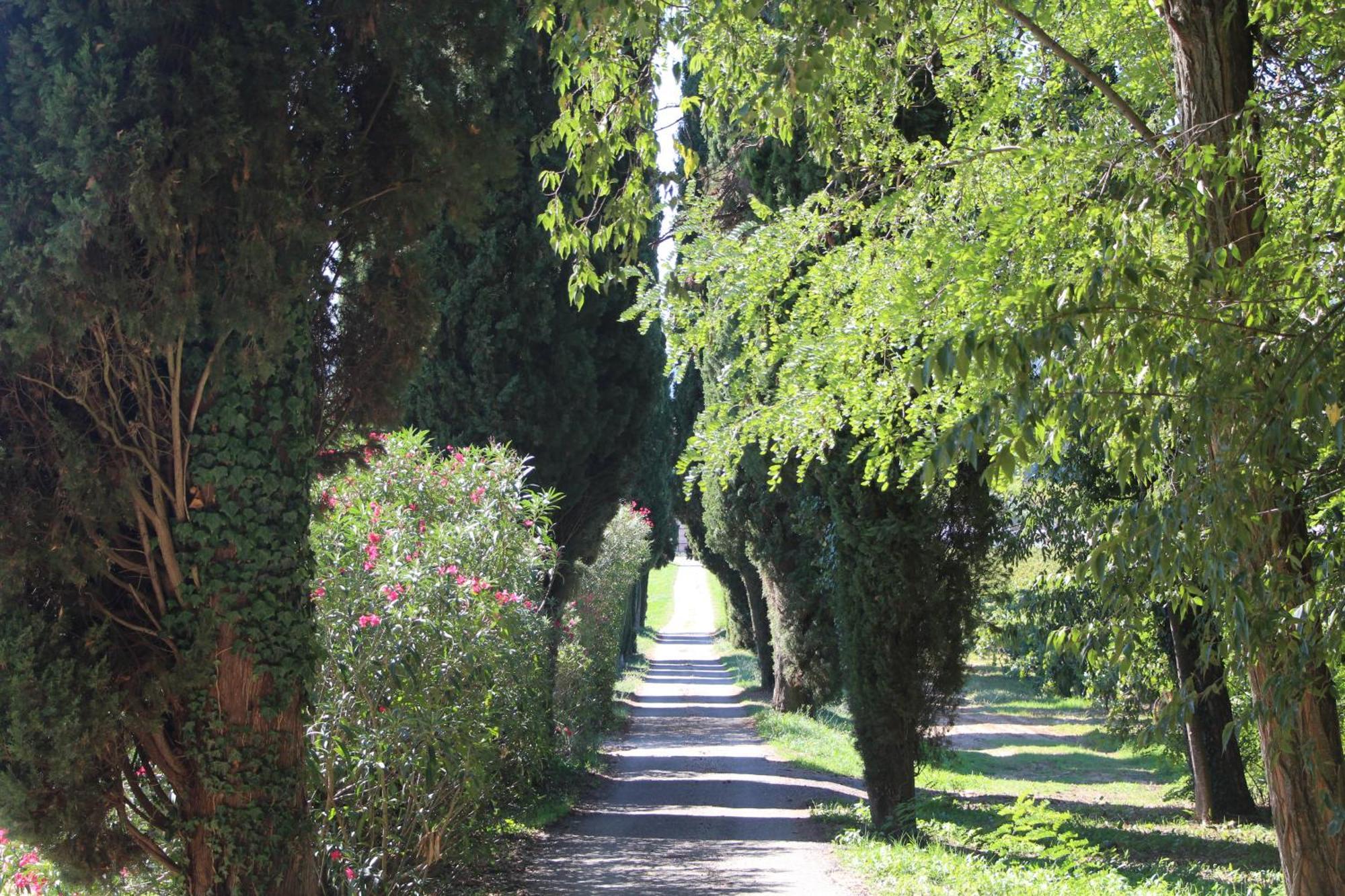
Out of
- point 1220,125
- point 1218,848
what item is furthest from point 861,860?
point 1220,125

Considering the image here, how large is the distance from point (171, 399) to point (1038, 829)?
23.5 ft

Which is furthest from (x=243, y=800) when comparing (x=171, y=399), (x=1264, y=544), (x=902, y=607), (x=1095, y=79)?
(x=902, y=607)

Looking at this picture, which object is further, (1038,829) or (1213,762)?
(1213,762)

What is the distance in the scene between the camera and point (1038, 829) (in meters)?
9.02

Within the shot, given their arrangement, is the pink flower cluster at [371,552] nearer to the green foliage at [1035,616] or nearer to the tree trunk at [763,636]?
the green foliage at [1035,616]

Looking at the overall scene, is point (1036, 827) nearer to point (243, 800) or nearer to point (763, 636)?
point (243, 800)

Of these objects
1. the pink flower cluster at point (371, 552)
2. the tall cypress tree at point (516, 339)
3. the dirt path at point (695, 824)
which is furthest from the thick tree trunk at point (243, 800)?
the tall cypress tree at point (516, 339)

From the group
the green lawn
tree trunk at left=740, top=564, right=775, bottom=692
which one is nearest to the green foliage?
tree trunk at left=740, top=564, right=775, bottom=692

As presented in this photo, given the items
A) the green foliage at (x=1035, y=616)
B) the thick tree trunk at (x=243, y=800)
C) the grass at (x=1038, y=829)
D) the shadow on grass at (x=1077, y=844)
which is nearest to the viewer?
the thick tree trunk at (x=243, y=800)

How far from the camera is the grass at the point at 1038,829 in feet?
26.9

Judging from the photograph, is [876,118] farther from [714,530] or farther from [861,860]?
[714,530]

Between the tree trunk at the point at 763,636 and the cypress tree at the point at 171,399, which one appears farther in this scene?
the tree trunk at the point at 763,636

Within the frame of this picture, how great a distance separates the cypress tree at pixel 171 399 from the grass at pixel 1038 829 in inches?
201

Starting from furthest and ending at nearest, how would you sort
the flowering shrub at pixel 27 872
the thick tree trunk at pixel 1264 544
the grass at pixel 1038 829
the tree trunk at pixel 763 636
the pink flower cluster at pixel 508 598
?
1. the tree trunk at pixel 763 636
2. the grass at pixel 1038 829
3. the pink flower cluster at pixel 508 598
4. the flowering shrub at pixel 27 872
5. the thick tree trunk at pixel 1264 544
